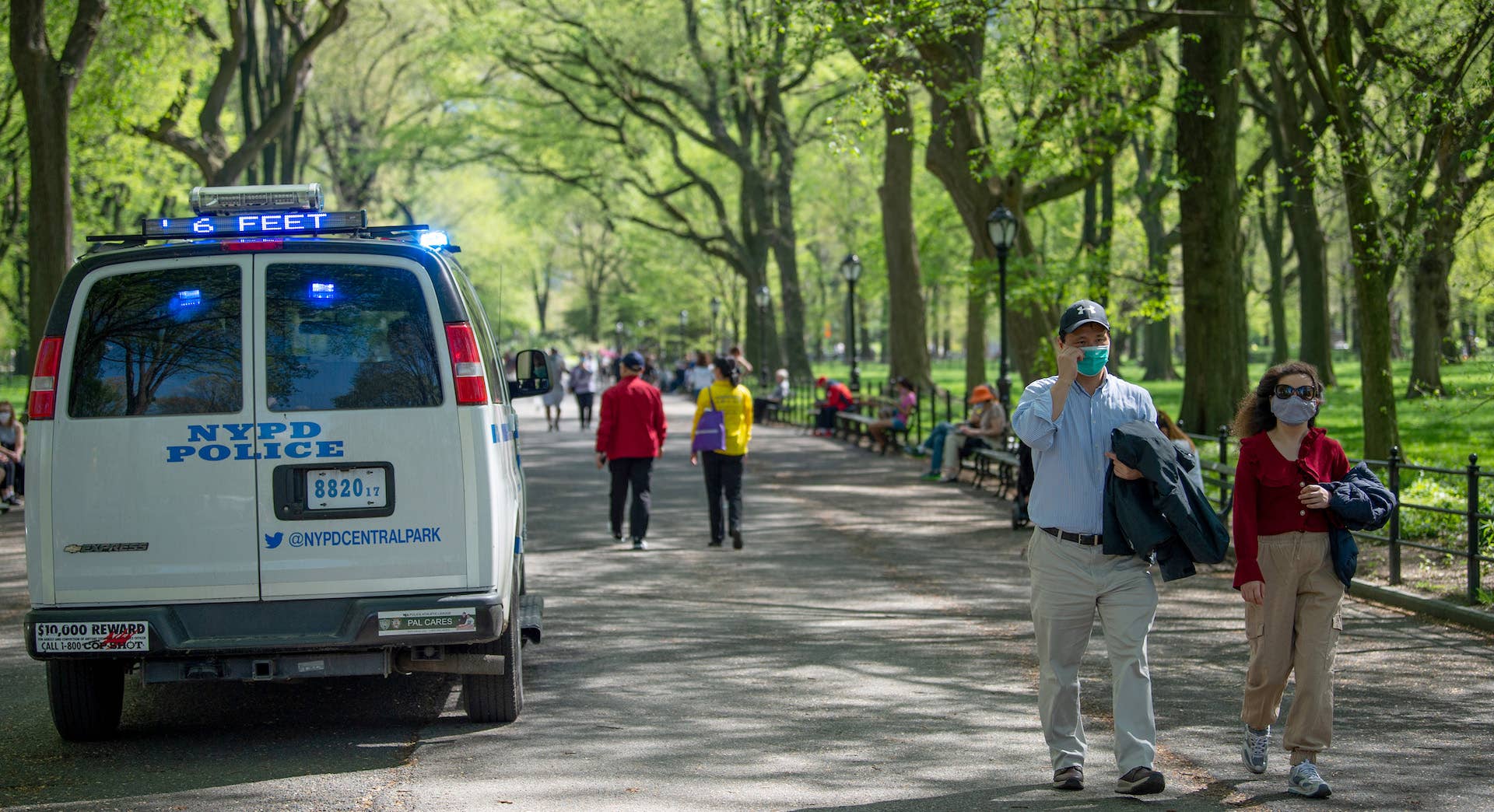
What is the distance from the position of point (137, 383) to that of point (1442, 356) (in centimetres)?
1075

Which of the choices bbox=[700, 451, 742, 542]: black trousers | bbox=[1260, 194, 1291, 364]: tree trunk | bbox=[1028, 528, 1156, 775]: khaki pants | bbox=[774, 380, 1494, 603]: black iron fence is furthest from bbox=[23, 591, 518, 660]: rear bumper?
bbox=[1260, 194, 1291, 364]: tree trunk

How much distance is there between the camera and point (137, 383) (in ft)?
21.9

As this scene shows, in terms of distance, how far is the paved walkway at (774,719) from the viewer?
20.1 feet

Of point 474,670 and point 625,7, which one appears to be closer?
point 474,670

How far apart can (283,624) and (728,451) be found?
8.13m

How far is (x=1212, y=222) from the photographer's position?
19.3 m

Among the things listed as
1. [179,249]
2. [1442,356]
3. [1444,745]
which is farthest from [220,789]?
[1442,356]

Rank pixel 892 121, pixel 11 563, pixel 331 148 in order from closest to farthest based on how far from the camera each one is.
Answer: pixel 11 563
pixel 892 121
pixel 331 148

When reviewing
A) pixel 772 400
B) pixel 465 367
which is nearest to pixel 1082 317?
pixel 465 367

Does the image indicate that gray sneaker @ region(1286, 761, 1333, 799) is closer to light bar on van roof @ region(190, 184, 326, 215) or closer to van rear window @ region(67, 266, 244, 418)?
van rear window @ region(67, 266, 244, 418)

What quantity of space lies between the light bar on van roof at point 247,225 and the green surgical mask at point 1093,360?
3.41 metres

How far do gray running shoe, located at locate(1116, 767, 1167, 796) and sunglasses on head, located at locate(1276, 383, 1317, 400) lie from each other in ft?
5.01

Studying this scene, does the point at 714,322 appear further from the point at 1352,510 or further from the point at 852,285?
the point at 1352,510

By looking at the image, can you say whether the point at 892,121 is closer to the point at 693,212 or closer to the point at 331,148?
the point at 331,148
